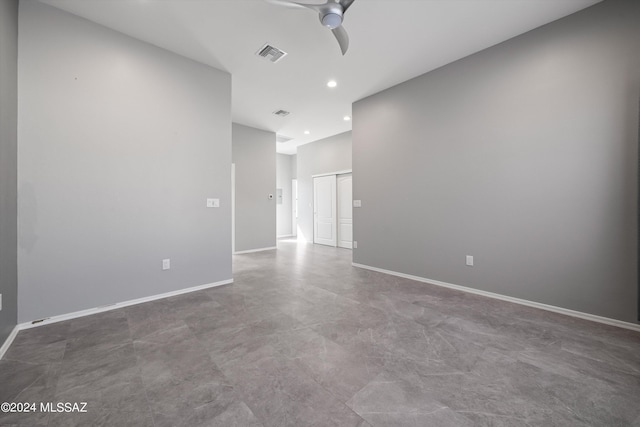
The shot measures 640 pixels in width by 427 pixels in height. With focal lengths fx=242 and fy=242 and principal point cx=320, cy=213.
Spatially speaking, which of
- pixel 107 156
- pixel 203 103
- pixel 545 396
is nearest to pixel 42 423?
pixel 107 156

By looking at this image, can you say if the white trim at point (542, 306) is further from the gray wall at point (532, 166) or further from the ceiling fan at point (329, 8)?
the ceiling fan at point (329, 8)

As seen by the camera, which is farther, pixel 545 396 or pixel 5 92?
pixel 5 92

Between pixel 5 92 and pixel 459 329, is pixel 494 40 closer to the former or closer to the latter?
pixel 459 329

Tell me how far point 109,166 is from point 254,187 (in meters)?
3.69

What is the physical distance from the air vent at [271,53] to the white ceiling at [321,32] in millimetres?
71

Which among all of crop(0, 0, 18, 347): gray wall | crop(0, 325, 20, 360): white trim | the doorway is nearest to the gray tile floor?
crop(0, 325, 20, 360): white trim

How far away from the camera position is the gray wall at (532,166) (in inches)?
91.2

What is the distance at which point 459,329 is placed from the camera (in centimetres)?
224

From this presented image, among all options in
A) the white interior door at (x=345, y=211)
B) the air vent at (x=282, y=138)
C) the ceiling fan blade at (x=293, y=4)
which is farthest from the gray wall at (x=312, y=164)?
the ceiling fan blade at (x=293, y=4)

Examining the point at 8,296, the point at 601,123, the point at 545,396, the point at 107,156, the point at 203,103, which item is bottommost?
the point at 545,396

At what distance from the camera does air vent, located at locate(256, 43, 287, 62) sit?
9.94 feet

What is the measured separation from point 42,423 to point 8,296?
144 centimetres

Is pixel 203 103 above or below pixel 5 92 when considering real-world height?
above

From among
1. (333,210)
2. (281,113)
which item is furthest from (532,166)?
(333,210)
